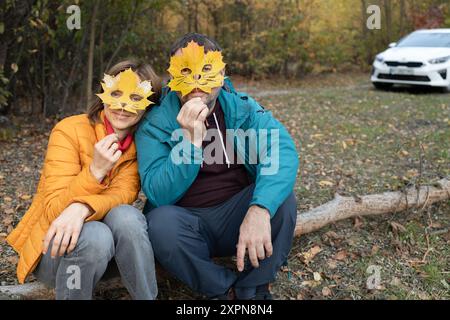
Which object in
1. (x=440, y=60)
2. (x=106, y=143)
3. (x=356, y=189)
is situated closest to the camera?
(x=106, y=143)

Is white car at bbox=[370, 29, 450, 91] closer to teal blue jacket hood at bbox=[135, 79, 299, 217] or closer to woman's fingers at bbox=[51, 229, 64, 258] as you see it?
teal blue jacket hood at bbox=[135, 79, 299, 217]

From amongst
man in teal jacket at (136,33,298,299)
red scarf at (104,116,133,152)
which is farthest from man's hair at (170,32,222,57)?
red scarf at (104,116,133,152)

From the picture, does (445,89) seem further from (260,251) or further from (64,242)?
(64,242)

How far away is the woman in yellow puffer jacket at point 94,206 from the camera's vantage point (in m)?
2.20

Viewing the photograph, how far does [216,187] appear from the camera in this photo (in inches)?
105

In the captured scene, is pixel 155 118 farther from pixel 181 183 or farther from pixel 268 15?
pixel 268 15

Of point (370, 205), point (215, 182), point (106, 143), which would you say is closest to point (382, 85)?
point (370, 205)

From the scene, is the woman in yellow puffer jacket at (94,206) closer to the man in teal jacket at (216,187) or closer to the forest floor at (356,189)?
the man in teal jacket at (216,187)

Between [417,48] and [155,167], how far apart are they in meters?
9.77

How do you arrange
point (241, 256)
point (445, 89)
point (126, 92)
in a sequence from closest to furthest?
point (241, 256), point (126, 92), point (445, 89)

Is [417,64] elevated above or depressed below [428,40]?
below

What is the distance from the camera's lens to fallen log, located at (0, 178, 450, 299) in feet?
11.5

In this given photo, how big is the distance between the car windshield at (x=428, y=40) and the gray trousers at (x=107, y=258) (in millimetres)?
10235

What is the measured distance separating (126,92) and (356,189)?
2631 mm
